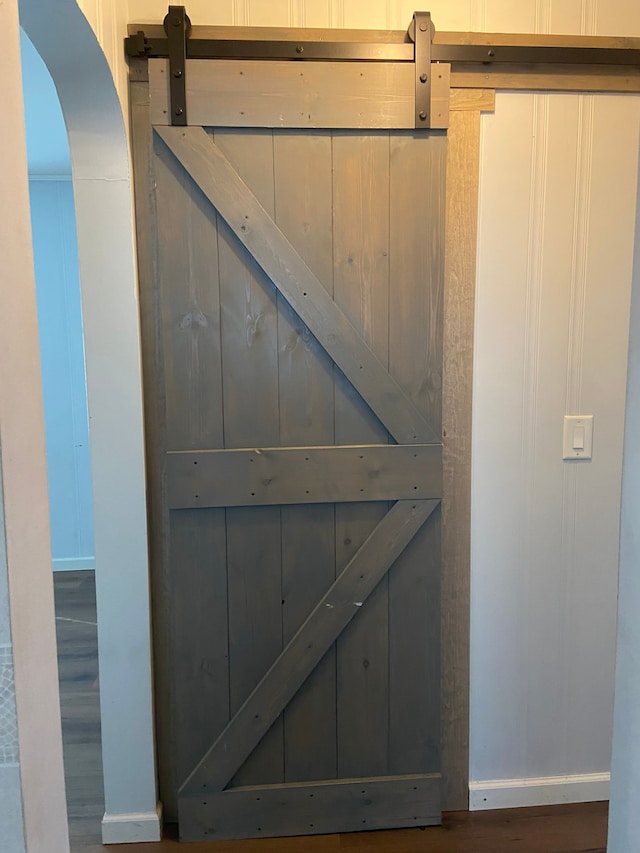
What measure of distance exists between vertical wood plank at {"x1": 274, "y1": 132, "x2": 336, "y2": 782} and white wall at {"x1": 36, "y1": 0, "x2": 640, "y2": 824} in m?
0.41

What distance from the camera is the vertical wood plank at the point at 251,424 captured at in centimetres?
177

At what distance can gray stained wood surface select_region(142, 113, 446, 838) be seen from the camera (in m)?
1.77

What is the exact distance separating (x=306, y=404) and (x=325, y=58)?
→ 0.96m

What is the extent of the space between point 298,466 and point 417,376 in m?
0.45

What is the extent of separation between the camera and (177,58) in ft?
5.51

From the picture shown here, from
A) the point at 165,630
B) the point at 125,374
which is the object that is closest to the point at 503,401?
the point at 125,374

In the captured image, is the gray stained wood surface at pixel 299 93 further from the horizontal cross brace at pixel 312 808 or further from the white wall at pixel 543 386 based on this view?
the horizontal cross brace at pixel 312 808

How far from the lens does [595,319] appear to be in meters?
1.92

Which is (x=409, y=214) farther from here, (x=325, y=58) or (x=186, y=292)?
(x=186, y=292)

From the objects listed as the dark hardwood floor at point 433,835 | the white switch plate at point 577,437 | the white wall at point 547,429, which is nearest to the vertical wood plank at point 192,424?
the dark hardwood floor at point 433,835

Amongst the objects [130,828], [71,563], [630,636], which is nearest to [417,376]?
[630,636]

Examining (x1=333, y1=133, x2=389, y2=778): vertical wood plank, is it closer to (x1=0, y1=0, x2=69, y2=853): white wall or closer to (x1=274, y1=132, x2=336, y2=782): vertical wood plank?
(x1=274, y1=132, x2=336, y2=782): vertical wood plank

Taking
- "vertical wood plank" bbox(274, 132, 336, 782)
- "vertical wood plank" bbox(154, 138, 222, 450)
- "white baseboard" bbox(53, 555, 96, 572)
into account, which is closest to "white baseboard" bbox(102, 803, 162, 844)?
"vertical wood plank" bbox(274, 132, 336, 782)

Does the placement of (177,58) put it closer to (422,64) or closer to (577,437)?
(422,64)
